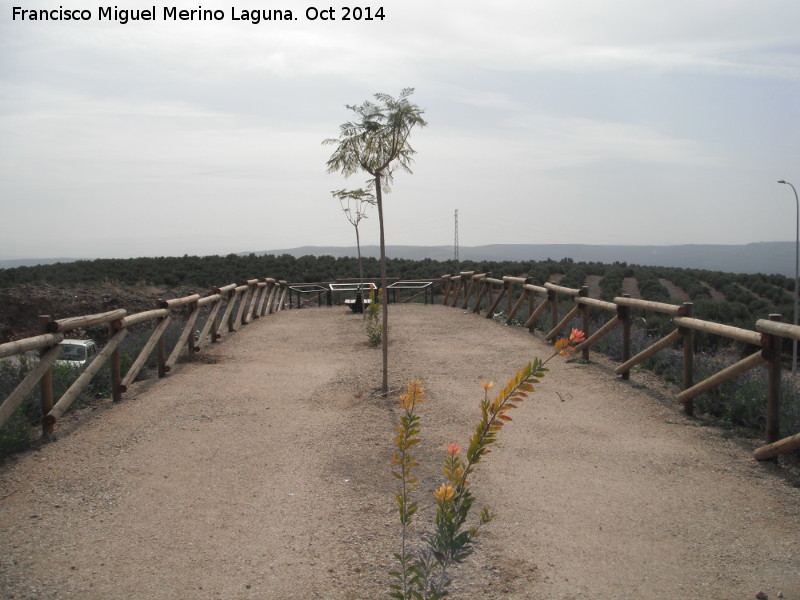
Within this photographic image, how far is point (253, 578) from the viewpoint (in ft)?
11.1

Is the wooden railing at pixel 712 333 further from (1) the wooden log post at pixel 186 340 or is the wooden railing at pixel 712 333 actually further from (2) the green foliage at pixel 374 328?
(1) the wooden log post at pixel 186 340

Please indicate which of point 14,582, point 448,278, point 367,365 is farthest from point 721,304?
point 14,582

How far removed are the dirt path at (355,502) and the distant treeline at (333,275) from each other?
80.1ft

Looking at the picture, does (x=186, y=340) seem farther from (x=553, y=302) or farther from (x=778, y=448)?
(x=778, y=448)

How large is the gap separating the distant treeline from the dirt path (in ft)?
80.1

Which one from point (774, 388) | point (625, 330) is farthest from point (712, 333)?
point (774, 388)

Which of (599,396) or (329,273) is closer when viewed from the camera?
(599,396)

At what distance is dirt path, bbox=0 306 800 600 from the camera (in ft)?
11.1

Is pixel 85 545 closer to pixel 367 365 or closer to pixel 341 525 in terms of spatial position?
pixel 341 525

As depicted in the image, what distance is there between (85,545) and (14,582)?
1.55 feet

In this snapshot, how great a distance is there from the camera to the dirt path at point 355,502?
3373 mm

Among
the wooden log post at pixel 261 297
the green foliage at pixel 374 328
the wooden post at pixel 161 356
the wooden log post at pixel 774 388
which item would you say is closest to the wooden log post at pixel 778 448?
the wooden log post at pixel 774 388

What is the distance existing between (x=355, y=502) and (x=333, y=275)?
115 feet

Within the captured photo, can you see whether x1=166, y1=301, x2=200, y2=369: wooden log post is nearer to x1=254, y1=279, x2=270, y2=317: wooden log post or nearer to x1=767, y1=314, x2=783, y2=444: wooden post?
x1=254, y1=279, x2=270, y2=317: wooden log post
